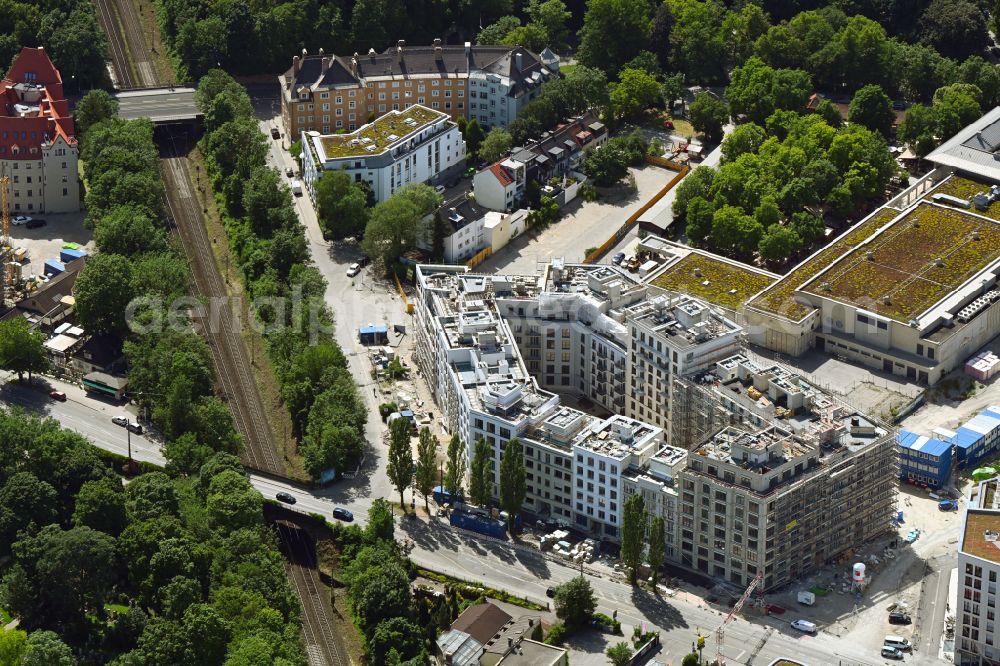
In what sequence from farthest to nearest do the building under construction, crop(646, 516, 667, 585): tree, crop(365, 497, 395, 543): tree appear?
crop(365, 497, 395, 543): tree, crop(646, 516, 667, 585): tree, the building under construction

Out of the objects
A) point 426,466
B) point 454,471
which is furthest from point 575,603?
point 426,466

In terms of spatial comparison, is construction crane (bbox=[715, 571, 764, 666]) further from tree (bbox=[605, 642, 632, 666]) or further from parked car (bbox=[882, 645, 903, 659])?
parked car (bbox=[882, 645, 903, 659])

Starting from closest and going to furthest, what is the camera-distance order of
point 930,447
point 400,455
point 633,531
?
point 633,531 < point 400,455 < point 930,447


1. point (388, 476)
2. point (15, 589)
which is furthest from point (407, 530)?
point (15, 589)

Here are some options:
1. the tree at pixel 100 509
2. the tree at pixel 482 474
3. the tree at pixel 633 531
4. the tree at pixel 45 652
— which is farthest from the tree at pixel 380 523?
the tree at pixel 45 652

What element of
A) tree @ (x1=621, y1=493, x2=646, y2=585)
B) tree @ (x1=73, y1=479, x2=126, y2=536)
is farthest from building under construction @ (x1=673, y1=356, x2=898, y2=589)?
tree @ (x1=73, y1=479, x2=126, y2=536)

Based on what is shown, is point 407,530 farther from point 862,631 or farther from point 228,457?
point 862,631

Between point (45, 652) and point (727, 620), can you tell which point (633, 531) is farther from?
point (45, 652)
